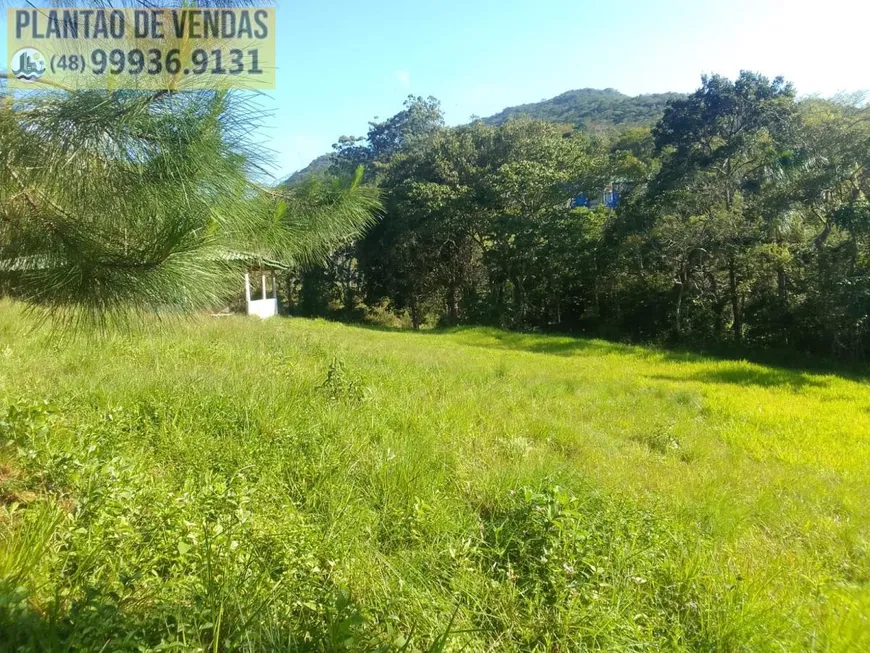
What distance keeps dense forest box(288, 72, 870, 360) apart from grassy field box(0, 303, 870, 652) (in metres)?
4.68

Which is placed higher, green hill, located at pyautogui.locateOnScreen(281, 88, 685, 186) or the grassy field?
green hill, located at pyautogui.locateOnScreen(281, 88, 685, 186)

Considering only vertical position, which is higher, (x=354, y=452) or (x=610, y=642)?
(x=354, y=452)

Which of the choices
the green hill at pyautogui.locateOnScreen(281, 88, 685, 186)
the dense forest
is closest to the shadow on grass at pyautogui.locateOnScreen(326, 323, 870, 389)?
the dense forest

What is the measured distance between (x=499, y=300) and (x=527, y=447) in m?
14.7

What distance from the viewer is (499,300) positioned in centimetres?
1811

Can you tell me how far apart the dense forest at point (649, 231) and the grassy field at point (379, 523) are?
15.3ft

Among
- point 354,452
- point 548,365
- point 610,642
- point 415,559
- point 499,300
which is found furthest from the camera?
point 499,300

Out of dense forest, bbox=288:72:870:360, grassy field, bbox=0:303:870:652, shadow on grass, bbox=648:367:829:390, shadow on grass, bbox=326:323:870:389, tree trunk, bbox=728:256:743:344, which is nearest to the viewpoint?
grassy field, bbox=0:303:870:652

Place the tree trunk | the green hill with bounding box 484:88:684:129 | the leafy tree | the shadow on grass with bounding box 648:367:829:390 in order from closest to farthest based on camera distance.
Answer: the leafy tree, the shadow on grass with bounding box 648:367:829:390, the tree trunk, the green hill with bounding box 484:88:684:129

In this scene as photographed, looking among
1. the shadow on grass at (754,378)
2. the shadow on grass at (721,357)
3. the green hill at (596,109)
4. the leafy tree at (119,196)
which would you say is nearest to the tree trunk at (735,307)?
the shadow on grass at (721,357)

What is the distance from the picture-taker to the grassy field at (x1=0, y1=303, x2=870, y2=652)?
1619 millimetres

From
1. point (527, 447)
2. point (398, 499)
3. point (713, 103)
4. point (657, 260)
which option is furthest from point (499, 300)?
point (398, 499)

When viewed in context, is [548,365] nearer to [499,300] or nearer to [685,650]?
[685,650]

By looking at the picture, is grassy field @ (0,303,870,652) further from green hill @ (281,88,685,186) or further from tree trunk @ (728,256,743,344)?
green hill @ (281,88,685,186)
